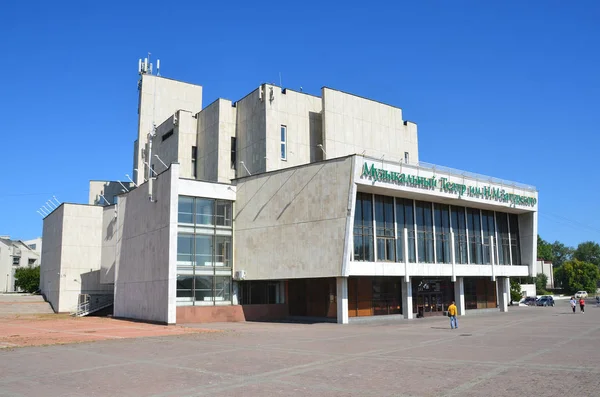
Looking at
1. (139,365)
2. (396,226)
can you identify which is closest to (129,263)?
(396,226)

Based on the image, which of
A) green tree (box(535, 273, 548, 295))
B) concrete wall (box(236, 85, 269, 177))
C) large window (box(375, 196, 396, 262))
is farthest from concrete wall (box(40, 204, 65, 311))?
green tree (box(535, 273, 548, 295))

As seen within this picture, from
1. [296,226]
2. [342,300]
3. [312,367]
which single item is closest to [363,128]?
[296,226]

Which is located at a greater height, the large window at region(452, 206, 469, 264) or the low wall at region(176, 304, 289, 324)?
the large window at region(452, 206, 469, 264)

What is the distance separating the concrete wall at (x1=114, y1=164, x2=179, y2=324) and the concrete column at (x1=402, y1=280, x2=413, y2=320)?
19443mm

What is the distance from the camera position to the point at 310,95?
50.1 m

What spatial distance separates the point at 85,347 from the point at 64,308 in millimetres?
37455

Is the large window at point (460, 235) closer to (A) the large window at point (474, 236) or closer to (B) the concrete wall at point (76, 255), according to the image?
(A) the large window at point (474, 236)

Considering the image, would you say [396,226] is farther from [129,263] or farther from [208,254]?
[129,263]

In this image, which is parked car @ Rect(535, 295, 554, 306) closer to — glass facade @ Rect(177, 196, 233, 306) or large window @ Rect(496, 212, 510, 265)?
large window @ Rect(496, 212, 510, 265)

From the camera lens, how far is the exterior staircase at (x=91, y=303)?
180 feet

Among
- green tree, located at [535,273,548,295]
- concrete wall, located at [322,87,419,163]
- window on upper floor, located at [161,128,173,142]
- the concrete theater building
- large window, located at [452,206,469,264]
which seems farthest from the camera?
green tree, located at [535,273,548,295]

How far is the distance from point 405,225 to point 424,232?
278 centimetres

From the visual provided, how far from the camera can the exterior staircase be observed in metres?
54.8

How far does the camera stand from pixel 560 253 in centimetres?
19850
